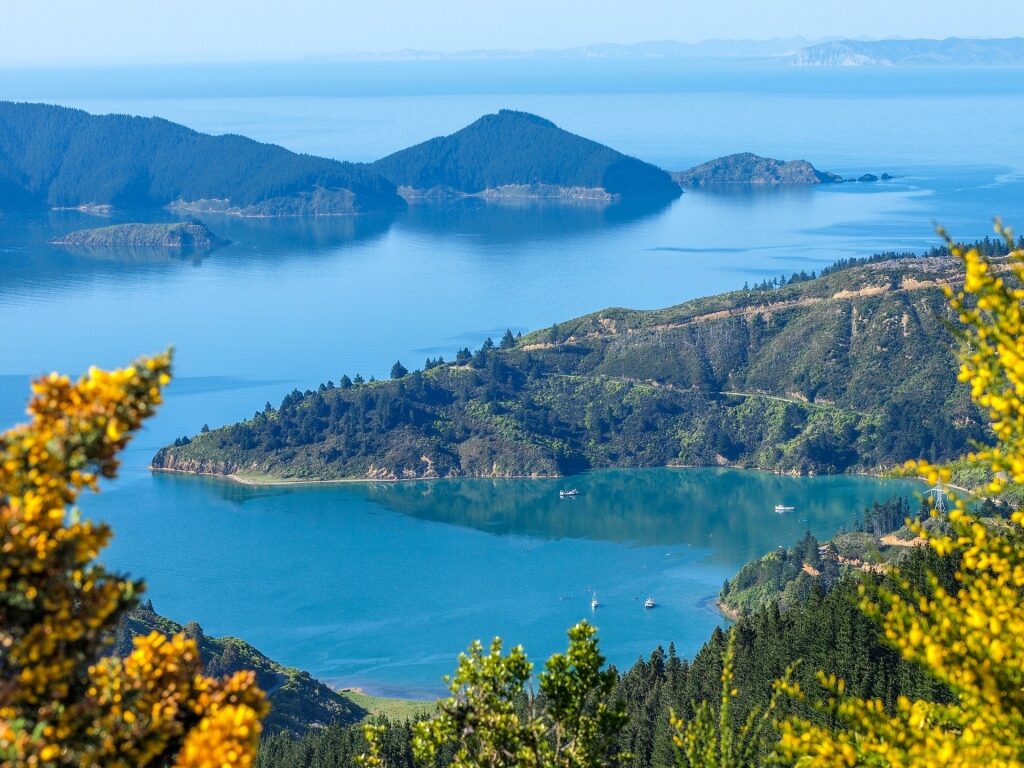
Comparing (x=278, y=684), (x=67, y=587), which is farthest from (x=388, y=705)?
(x=67, y=587)

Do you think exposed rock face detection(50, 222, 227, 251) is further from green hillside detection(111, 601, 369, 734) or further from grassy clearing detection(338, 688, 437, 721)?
grassy clearing detection(338, 688, 437, 721)

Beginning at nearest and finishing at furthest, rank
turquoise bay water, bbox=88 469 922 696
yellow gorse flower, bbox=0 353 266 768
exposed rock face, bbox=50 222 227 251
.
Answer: yellow gorse flower, bbox=0 353 266 768
turquoise bay water, bbox=88 469 922 696
exposed rock face, bbox=50 222 227 251

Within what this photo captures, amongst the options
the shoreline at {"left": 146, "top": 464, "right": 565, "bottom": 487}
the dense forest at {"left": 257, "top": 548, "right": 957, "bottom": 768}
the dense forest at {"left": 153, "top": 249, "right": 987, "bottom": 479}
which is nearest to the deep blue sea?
the shoreline at {"left": 146, "top": 464, "right": 565, "bottom": 487}

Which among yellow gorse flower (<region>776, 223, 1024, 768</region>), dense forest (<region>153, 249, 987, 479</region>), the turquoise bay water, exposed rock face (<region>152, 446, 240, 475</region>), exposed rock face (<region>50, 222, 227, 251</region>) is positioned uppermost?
yellow gorse flower (<region>776, 223, 1024, 768</region>)

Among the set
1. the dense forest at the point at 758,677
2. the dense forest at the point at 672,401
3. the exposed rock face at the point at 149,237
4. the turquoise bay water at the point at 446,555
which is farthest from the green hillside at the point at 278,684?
the exposed rock face at the point at 149,237

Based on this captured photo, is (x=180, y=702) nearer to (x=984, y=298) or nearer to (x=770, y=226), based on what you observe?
(x=984, y=298)

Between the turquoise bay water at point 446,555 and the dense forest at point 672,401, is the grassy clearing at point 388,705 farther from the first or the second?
the dense forest at point 672,401

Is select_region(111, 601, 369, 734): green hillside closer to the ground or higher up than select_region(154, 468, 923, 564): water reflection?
higher up
